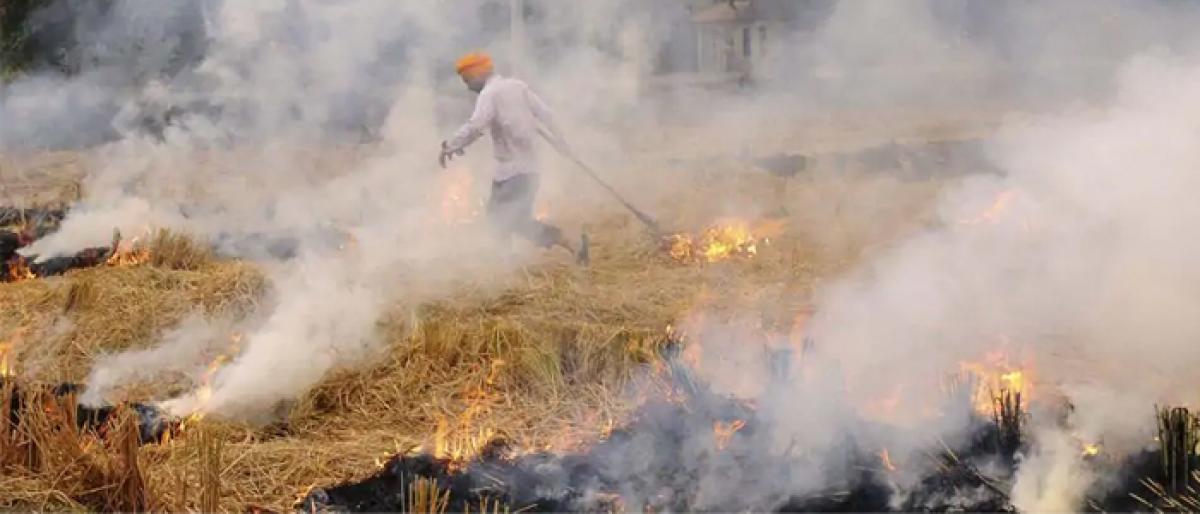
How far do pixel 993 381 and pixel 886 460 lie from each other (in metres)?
1.04

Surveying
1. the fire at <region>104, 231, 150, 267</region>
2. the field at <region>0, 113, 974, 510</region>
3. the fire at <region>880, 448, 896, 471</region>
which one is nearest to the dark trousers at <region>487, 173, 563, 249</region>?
the field at <region>0, 113, 974, 510</region>

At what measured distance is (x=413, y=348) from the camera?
5.90 metres

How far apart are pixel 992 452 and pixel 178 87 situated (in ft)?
42.6

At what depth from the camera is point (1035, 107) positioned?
14.5 m

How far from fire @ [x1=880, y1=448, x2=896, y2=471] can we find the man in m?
4.02

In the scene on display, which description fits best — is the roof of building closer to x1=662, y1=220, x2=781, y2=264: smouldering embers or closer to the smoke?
the smoke

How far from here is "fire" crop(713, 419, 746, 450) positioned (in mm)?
4336

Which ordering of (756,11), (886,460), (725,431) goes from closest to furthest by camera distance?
1. (886,460)
2. (725,431)
3. (756,11)

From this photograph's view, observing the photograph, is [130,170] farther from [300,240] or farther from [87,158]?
[300,240]

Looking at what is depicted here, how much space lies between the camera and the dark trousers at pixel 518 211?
25.6ft

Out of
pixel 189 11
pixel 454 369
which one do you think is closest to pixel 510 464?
pixel 454 369

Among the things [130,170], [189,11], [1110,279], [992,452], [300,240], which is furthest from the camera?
[189,11]

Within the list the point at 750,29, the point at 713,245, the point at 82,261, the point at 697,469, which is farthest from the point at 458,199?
the point at 750,29

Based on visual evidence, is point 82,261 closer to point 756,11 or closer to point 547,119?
point 547,119
